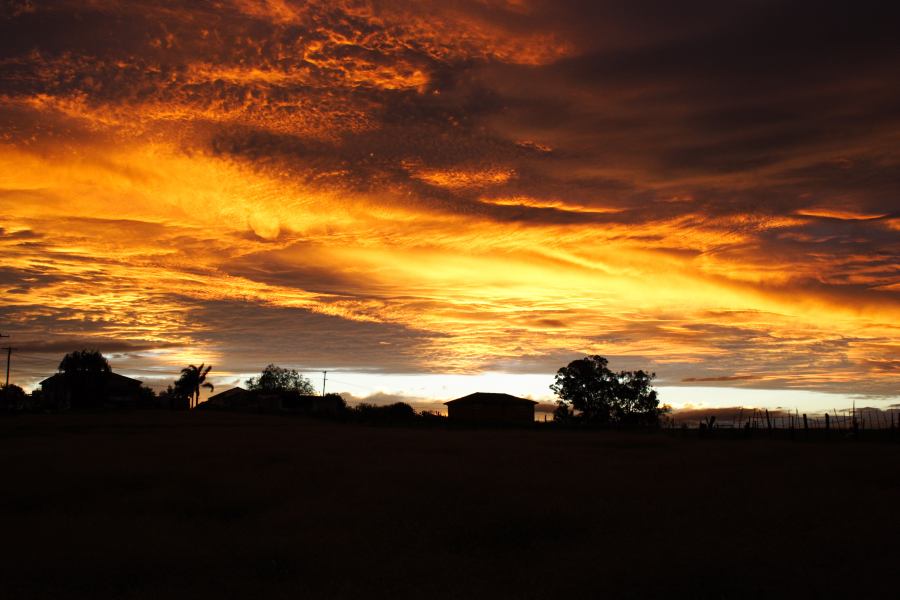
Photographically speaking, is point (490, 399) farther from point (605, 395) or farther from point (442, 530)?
point (442, 530)

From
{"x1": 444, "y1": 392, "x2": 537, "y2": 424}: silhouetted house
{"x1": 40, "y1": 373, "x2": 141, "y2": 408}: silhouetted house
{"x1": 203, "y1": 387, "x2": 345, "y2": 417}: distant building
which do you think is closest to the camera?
{"x1": 444, "y1": 392, "x2": 537, "y2": 424}: silhouetted house

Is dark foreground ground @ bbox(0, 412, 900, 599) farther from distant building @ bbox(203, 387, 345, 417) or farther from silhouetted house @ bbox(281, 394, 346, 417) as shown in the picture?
silhouetted house @ bbox(281, 394, 346, 417)

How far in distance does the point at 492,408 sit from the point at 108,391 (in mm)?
51184

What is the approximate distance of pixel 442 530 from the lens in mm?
14391

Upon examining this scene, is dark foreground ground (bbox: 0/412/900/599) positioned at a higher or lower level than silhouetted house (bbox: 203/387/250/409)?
lower

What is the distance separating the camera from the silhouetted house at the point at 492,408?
293 feet

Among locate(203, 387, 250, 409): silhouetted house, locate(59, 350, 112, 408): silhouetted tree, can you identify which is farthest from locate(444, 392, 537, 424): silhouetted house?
locate(59, 350, 112, 408): silhouetted tree

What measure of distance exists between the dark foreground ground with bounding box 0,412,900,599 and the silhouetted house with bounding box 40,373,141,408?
258 feet

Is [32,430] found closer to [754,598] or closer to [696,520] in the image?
[696,520]

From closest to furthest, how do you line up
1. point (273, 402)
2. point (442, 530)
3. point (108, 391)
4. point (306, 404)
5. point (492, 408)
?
point (442, 530) < point (492, 408) < point (108, 391) < point (273, 402) < point (306, 404)

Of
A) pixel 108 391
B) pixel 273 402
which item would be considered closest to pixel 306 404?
pixel 273 402

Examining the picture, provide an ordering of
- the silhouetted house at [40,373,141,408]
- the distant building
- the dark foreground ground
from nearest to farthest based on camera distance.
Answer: the dark foreground ground → the silhouetted house at [40,373,141,408] → the distant building

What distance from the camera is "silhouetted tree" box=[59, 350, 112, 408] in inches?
3799

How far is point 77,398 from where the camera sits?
96500 millimetres
